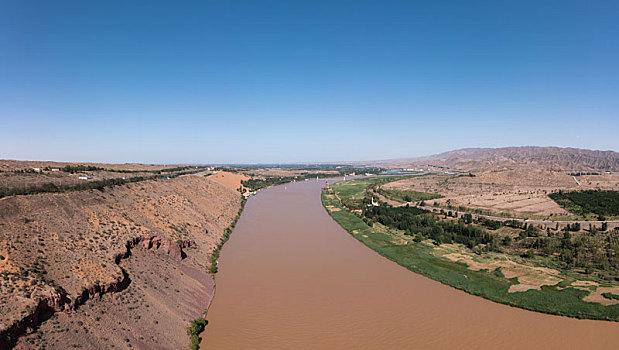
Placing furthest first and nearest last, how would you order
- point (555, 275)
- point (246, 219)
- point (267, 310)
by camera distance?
point (246, 219) < point (555, 275) < point (267, 310)

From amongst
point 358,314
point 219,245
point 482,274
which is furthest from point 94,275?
point 482,274

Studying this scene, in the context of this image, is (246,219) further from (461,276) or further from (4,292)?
(4,292)

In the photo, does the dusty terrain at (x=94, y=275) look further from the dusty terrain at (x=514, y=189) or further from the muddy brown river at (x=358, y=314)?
the dusty terrain at (x=514, y=189)

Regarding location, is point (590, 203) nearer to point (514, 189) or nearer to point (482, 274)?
point (514, 189)

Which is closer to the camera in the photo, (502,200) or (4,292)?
(4,292)

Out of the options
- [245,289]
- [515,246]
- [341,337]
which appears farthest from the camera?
[515,246]

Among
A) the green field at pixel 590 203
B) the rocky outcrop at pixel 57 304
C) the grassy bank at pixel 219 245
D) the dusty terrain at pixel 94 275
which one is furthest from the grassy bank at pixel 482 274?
the green field at pixel 590 203

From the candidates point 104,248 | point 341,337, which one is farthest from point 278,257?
point 104,248
